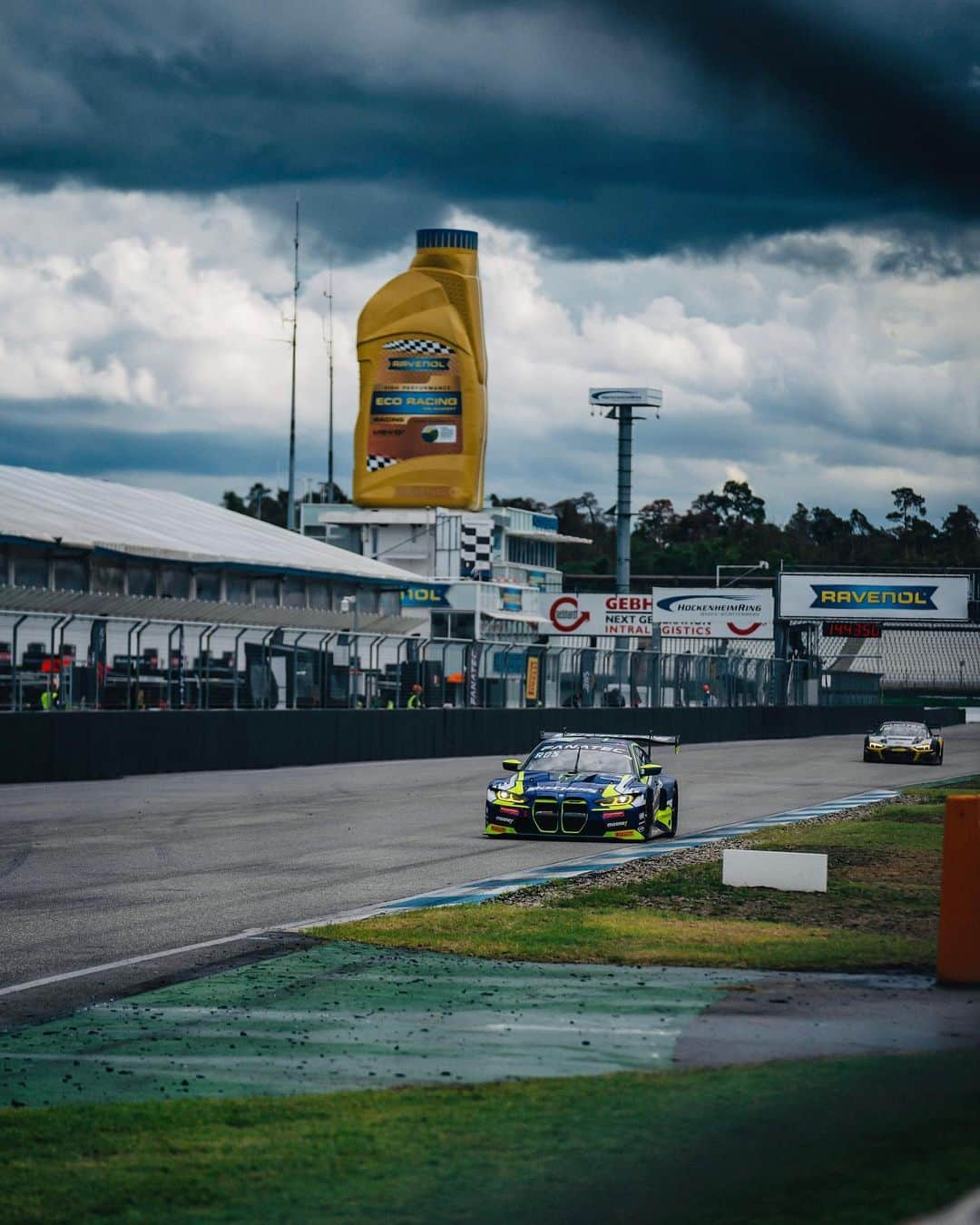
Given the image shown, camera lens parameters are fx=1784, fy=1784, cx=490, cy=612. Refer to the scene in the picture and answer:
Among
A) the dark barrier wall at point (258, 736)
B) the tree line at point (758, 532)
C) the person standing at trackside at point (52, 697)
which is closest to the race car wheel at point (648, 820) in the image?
the dark barrier wall at point (258, 736)

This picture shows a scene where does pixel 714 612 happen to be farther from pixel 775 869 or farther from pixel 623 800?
pixel 775 869

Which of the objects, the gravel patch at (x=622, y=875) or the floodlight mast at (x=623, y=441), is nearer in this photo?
the gravel patch at (x=622, y=875)

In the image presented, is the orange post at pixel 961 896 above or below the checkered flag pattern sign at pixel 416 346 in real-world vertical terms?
below

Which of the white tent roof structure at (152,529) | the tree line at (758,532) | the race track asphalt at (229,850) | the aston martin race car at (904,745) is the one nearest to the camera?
the race track asphalt at (229,850)

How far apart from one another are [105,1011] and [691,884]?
6.44 m

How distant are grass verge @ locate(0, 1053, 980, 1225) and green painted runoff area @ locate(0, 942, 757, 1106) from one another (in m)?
0.35

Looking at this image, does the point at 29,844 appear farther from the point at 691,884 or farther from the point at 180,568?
the point at 180,568

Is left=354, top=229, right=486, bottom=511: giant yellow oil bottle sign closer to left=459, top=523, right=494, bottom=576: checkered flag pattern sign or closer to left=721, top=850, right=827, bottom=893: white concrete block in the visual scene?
left=459, top=523, right=494, bottom=576: checkered flag pattern sign

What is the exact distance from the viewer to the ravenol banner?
252 feet

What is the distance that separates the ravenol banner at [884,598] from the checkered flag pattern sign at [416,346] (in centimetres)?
2243

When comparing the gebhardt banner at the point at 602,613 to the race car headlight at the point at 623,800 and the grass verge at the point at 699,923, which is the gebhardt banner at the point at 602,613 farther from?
the grass verge at the point at 699,923

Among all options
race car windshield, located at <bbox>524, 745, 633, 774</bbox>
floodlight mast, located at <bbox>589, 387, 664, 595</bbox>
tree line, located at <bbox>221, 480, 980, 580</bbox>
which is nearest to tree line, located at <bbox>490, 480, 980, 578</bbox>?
tree line, located at <bbox>221, 480, 980, 580</bbox>

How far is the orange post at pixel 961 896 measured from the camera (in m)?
8.80

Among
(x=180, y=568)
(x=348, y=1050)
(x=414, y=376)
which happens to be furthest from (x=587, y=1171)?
(x=414, y=376)
